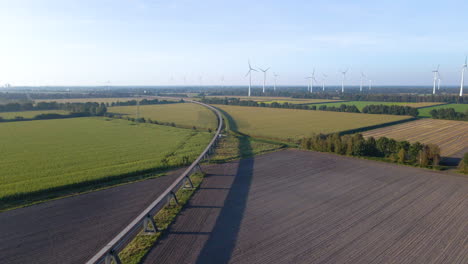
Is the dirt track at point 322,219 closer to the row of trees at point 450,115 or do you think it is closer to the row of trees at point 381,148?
the row of trees at point 381,148

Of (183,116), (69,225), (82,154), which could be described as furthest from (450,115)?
(69,225)

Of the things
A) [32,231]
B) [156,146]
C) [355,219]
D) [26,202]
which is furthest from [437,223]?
[156,146]

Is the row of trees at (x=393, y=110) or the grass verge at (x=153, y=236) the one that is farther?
the row of trees at (x=393, y=110)

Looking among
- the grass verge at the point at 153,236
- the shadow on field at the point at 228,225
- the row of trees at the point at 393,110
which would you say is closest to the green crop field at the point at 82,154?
the grass verge at the point at 153,236

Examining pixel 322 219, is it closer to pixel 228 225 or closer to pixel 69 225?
pixel 228 225

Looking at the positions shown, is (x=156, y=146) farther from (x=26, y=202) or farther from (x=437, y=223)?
(x=437, y=223)

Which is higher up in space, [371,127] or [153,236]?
[371,127]
